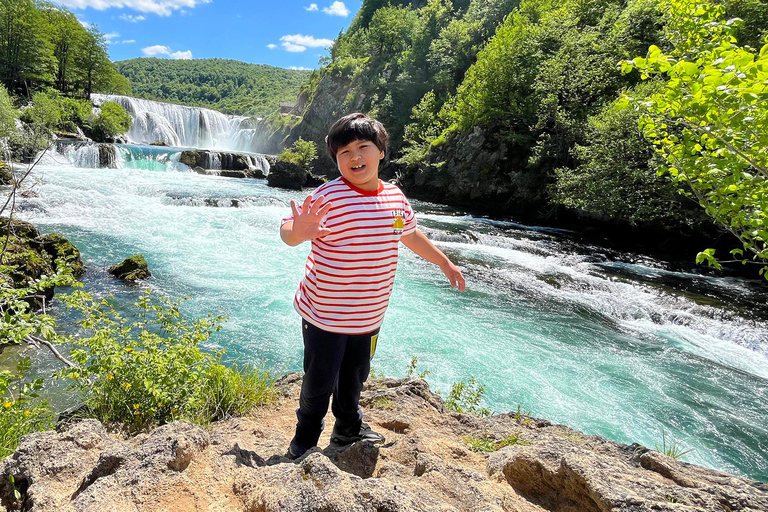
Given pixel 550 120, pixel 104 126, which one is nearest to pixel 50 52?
pixel 104 126

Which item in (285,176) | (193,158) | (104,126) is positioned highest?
(104,126)

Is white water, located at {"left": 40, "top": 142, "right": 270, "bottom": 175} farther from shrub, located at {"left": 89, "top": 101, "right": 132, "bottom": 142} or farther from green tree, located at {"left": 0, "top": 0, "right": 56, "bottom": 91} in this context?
green tree, located at {"left": 0, "top": 0, "right": 56, "bottom": 91}

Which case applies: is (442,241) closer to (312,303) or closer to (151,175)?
(312,303)

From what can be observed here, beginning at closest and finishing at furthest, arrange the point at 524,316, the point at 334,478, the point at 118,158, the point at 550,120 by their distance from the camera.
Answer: the point at 334,478 < the point at 524,316 < the point at 550,120 < the point at 118,158

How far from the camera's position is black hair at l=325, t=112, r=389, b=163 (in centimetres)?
196

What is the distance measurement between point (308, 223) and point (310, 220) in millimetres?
17

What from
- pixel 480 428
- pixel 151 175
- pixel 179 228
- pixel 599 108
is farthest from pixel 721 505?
pixel 151 175

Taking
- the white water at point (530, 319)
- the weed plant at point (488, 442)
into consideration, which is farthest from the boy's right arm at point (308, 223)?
the white water at point (530, 319)

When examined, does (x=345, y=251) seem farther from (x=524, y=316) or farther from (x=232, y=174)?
(x=232, y=174)

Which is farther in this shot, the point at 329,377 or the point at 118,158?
the point at 118,158

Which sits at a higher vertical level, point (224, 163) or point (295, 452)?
point (224, 163)

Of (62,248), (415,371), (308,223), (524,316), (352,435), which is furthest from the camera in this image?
(524,316)

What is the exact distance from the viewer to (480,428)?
9.95 ft

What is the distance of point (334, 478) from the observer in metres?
1.61
